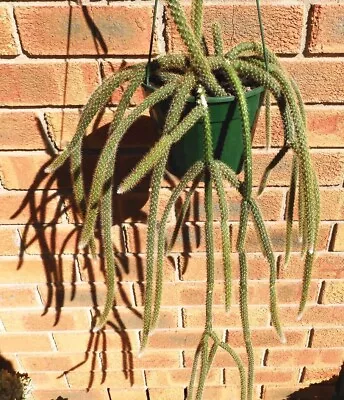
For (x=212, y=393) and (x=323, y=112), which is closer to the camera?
(x=323, y=112)

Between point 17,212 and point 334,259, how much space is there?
0.82 m

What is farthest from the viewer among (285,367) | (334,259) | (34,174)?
(285,367)

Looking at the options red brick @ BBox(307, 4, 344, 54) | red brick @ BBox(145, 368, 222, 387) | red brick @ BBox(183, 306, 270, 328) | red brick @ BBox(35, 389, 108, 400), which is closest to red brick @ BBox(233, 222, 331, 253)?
red brick @ BBox(183, 306, 270, 328)

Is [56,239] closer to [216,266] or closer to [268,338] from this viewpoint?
[216,266]

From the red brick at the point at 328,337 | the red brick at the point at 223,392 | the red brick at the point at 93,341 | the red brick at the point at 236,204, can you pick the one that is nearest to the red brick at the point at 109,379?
the red brick at the point at 93,341

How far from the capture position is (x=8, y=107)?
3.28 ft

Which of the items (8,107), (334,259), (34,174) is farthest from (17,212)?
(334,259)

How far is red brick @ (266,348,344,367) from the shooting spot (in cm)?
148

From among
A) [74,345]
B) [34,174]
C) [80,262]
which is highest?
[34,174]

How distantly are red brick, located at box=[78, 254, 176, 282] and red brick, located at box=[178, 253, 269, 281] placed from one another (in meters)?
0.03

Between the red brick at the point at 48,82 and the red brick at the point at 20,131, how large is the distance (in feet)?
0.10

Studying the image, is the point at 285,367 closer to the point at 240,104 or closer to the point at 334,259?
the point at 334,259

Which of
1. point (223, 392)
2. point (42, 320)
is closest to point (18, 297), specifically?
point (42, 320)

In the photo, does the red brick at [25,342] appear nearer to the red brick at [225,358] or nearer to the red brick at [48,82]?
the red brick at [225,358]
